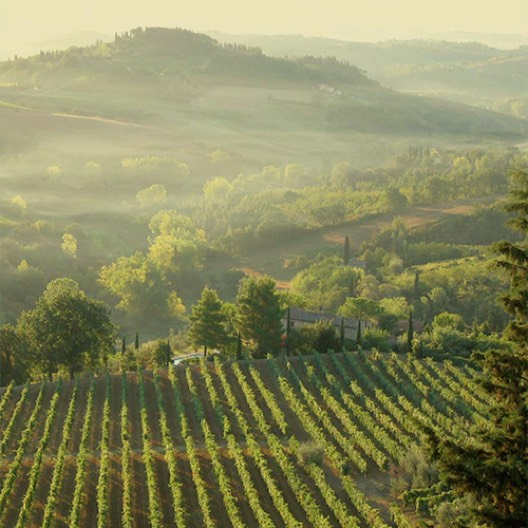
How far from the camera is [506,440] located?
18.3m

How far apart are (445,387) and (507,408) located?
33897mm

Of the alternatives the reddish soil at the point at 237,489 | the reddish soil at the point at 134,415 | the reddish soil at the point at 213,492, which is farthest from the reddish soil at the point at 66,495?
the reddish soil at the point at 237,489

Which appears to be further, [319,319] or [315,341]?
[319,319]

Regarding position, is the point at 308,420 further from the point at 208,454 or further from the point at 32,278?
the point at 32,278

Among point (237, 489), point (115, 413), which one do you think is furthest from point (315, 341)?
point (237, 489)

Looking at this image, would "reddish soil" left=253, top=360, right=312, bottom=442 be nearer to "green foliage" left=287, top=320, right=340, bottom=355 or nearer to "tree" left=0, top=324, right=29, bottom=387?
"green foliage" left=287, top=320, right=340, bottom=355

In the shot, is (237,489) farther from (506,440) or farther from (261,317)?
A: (261,317)

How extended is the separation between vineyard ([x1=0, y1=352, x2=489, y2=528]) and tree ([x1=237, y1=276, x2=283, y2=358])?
3.34 m

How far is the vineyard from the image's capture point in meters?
36.8

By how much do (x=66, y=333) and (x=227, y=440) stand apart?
15.1 m

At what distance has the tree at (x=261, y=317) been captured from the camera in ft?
198

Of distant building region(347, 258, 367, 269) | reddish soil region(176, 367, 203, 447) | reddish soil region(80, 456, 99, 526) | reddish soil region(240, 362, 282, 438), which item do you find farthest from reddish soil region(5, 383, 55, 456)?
distant building region(347, 258, 367, 269)

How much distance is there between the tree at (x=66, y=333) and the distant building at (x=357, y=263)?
49.6m

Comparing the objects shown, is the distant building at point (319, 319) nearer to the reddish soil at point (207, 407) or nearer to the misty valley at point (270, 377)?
the misty valley at point (270, 377)
